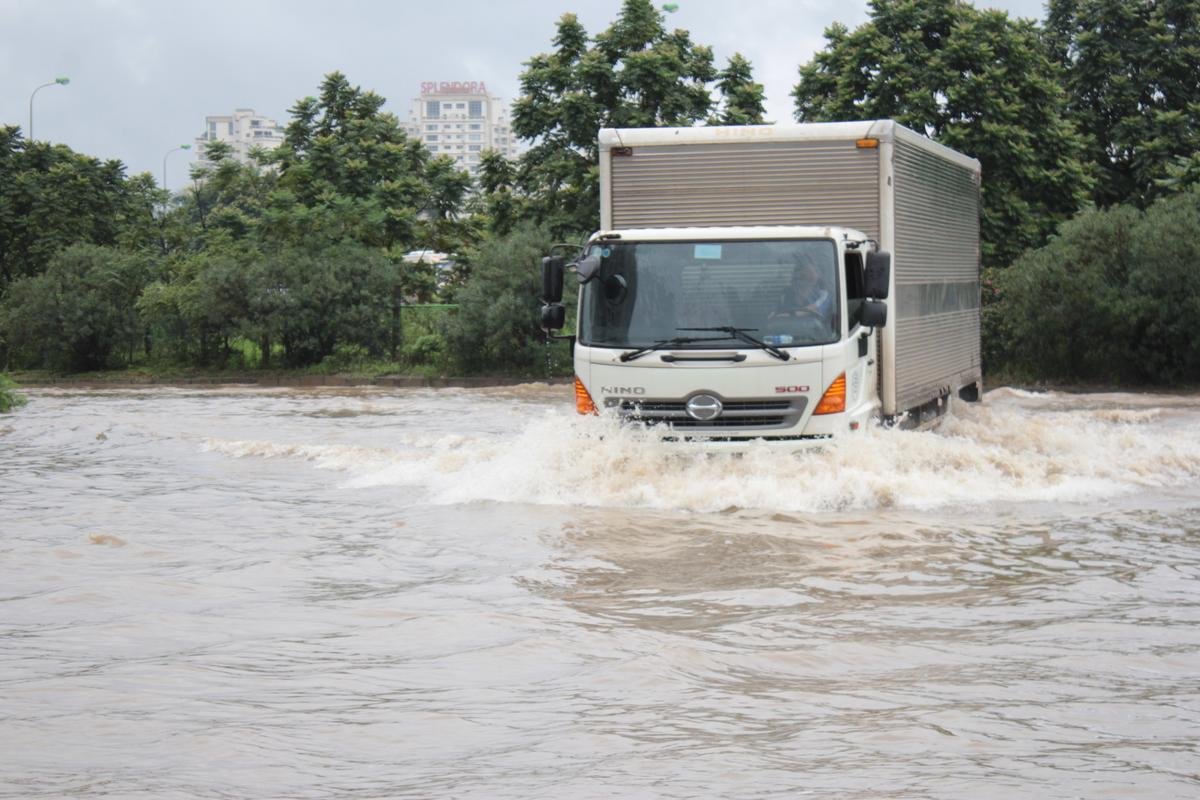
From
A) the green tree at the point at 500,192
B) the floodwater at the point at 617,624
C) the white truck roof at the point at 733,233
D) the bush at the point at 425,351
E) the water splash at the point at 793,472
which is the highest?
the green tree at the point at 500,192

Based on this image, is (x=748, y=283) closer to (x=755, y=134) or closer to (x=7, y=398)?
(x=755, y=134)

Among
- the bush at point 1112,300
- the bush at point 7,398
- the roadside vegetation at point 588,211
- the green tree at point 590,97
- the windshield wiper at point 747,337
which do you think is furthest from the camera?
the green tree at point 590,97

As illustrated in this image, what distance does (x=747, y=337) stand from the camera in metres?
11.8

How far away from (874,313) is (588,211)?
80.7 feet

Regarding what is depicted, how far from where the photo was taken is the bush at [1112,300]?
26891mm

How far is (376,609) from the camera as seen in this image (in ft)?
28.0

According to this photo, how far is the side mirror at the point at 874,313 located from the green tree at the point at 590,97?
23992 millimetres

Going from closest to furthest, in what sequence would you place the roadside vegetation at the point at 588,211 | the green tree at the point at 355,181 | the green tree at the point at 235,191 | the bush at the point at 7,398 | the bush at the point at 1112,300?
the bush at the point at 7,398
the bush at the point at 1112,300
the roadside vegetation at the point at 588,211
the green tree at the point at 355,181
the green tree at the point at 235,191

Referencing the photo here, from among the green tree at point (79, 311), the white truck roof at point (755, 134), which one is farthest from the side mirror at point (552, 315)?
the green tree at point (79, 311)

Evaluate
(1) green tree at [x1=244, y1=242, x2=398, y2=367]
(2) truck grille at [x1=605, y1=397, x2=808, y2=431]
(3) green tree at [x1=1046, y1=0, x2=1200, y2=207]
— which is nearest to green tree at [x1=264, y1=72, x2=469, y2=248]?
(1) green tree at [x1=244, y1=242, x2=398, y2=367]

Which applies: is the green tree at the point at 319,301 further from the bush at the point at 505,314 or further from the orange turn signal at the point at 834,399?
the orange turn signal at the point at 834,399

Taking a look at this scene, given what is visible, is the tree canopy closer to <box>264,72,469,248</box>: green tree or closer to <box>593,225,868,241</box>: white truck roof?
<box>264,72,469,248</box>: green tree

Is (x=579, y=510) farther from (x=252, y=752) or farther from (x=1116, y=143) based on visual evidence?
(x=1116, y=143)

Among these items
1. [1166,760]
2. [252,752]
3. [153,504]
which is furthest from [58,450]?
[1166,760]
